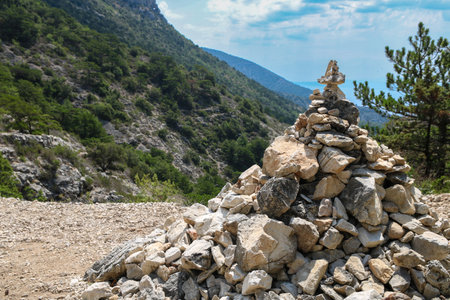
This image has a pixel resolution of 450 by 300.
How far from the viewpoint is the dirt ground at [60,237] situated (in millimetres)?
6449

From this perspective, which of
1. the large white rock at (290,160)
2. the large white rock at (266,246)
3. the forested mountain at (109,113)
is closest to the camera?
the large white rock at (266,246)

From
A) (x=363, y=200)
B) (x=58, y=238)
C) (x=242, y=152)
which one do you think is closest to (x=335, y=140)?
(x=363, y=200)

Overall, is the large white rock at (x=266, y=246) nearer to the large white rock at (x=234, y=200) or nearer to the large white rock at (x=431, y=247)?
the large white rock at (x=234, y=200)

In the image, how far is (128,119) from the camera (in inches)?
2244

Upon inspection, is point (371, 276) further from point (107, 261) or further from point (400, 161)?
point (107, 261)

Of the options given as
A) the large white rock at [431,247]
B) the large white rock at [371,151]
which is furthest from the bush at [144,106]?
the large white rock at [431,247]

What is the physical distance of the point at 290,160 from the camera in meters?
6.16

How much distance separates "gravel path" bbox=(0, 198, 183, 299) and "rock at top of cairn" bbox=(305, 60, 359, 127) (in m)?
5.96

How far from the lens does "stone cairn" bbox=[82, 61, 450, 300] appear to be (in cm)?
497

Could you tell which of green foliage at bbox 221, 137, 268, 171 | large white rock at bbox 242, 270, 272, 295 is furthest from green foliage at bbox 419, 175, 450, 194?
green foliage at bbox 221, 137, 268, 171

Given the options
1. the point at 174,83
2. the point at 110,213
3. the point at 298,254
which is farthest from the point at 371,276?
the point at 174,83

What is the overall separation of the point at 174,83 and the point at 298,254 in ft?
244

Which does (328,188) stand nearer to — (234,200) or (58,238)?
(234,200)

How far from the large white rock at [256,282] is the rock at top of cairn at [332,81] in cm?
415
